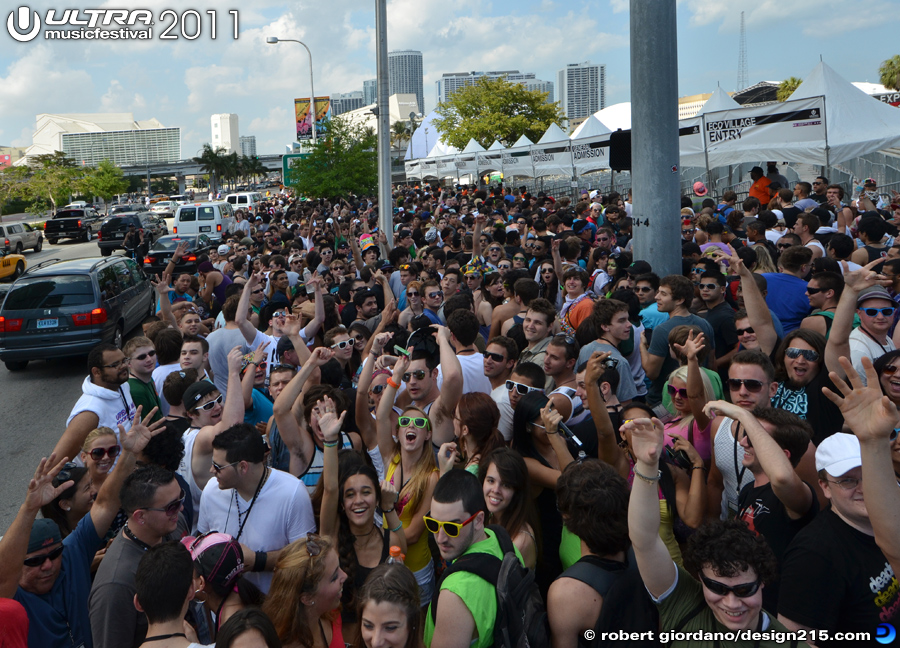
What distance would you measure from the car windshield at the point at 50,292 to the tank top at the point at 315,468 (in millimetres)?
9368

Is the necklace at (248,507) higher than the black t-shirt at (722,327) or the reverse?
the reverse

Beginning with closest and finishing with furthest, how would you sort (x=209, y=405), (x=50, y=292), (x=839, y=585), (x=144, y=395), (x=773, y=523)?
(x=839, y=585), (x=773, y=523), (x=209, y=405), (x=144, y=395), (x=50, y=292)

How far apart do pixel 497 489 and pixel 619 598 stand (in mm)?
900

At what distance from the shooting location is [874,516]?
2646 millimetres

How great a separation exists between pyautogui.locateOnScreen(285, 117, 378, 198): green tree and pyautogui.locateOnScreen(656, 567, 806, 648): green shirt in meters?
28.1

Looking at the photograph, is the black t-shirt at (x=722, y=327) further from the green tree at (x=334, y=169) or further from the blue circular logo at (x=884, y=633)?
the green tree at (x=334, y=169)

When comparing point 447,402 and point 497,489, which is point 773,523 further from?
point 447,402

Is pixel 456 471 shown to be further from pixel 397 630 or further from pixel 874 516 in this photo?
pixel 874 516

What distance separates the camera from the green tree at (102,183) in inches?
2763

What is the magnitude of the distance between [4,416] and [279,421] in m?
7.96

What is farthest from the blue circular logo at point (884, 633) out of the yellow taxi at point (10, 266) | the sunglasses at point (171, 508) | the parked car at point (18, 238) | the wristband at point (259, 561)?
the parked car at point (18, 238)

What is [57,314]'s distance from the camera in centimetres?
1197

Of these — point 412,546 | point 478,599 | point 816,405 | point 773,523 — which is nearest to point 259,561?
point 412,546

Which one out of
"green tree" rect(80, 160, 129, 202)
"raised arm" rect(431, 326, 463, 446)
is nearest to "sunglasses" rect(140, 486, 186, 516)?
"raised arm" rect(431, 326, 463, 446)
